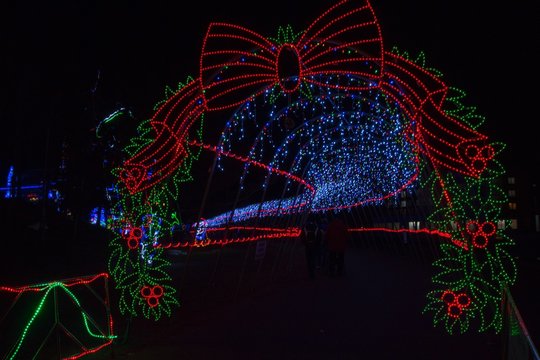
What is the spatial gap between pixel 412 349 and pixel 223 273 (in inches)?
506

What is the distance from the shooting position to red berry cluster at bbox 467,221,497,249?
8344 mm

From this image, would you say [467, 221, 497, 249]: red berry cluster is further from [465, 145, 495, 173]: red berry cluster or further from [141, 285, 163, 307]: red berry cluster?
[141, 285, 163, 307]: red berry cluster

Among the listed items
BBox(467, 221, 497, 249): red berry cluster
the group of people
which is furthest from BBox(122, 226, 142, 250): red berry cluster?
the group of people

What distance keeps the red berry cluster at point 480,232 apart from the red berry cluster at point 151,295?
16.1 ft

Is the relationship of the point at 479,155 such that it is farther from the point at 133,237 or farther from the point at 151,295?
the point at 151,295

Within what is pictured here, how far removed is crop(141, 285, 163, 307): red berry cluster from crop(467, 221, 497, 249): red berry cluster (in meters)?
4.90

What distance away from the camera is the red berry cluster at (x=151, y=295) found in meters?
10.1

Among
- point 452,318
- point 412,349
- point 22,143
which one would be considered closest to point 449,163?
point 452,318

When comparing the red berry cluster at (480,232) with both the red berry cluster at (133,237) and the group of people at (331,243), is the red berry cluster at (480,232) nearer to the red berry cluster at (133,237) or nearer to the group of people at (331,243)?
the red berry cluster at (133,237)

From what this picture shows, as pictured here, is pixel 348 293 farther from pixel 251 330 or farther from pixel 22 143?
pixel 22 143

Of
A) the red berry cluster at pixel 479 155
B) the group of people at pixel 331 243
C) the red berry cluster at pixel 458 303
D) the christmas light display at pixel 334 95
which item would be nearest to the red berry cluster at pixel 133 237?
the christmas light display at pixel 334 95

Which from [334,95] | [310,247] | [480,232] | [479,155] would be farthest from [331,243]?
[479,155]

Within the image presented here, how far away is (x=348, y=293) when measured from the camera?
43.8 feet

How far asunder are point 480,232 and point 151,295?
5.12 metres
